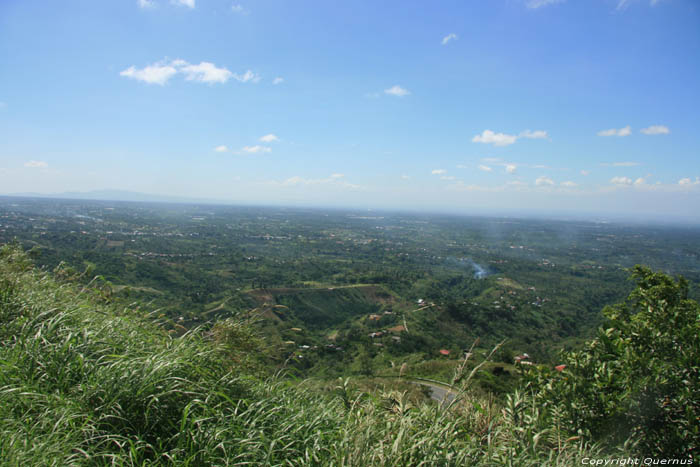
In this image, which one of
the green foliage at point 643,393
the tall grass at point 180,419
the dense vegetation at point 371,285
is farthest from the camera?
the dense vegetation at point 371,285

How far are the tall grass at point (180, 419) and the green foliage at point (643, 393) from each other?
4.08 ft

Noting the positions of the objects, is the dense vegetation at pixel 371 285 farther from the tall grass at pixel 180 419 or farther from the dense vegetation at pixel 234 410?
the tall grass at pixel 180 419

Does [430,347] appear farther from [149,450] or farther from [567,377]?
[149,450]

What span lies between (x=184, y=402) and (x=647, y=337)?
5.35 meters

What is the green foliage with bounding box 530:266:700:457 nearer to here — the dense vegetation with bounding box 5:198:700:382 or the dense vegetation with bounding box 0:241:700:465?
the dense vegetation with bounding box 0:241:700:465

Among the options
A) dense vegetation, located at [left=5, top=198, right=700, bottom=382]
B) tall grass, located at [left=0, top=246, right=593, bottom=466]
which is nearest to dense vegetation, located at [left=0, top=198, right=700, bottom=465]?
tall grass, located at [left=0, top=246, right=593, bottom=466]

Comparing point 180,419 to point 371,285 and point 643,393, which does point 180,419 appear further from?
point 371,285

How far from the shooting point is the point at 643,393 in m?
3.28

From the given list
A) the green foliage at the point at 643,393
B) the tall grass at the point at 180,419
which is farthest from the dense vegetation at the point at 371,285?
the green foliage at the point at 643,393

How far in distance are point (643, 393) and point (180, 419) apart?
14.1 feet

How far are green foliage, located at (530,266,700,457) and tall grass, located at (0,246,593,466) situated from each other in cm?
124

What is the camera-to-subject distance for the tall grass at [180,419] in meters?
1.61

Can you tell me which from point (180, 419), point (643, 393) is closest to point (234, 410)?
point (180, 419)

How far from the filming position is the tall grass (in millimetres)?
1612
